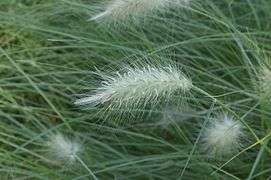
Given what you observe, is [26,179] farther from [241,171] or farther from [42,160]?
[241,171]

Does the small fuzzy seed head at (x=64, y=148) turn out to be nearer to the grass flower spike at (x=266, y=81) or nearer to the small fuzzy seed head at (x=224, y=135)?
the small fuzzy seed head at (x=224, y=135)

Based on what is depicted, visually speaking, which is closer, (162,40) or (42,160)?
(42,160)

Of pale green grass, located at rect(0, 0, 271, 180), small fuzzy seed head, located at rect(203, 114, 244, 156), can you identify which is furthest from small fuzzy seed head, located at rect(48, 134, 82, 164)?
small fuzzy seed head, located at rect(203, 114, 244, 156)

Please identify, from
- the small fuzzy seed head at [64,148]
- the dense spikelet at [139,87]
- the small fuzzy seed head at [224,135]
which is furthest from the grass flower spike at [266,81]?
the small fuzzy seed head at [64,148]

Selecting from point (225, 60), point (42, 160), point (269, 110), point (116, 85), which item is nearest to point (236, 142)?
point (269, 110)

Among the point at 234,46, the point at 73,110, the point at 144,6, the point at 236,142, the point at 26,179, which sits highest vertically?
the point at 144,6

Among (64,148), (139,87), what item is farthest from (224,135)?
(64,148)

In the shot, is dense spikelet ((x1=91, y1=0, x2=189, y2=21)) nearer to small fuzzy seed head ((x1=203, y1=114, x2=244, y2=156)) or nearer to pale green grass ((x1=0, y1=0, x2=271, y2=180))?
pale green grass ((x1=0, y1=0, x2=271, y2=180))
